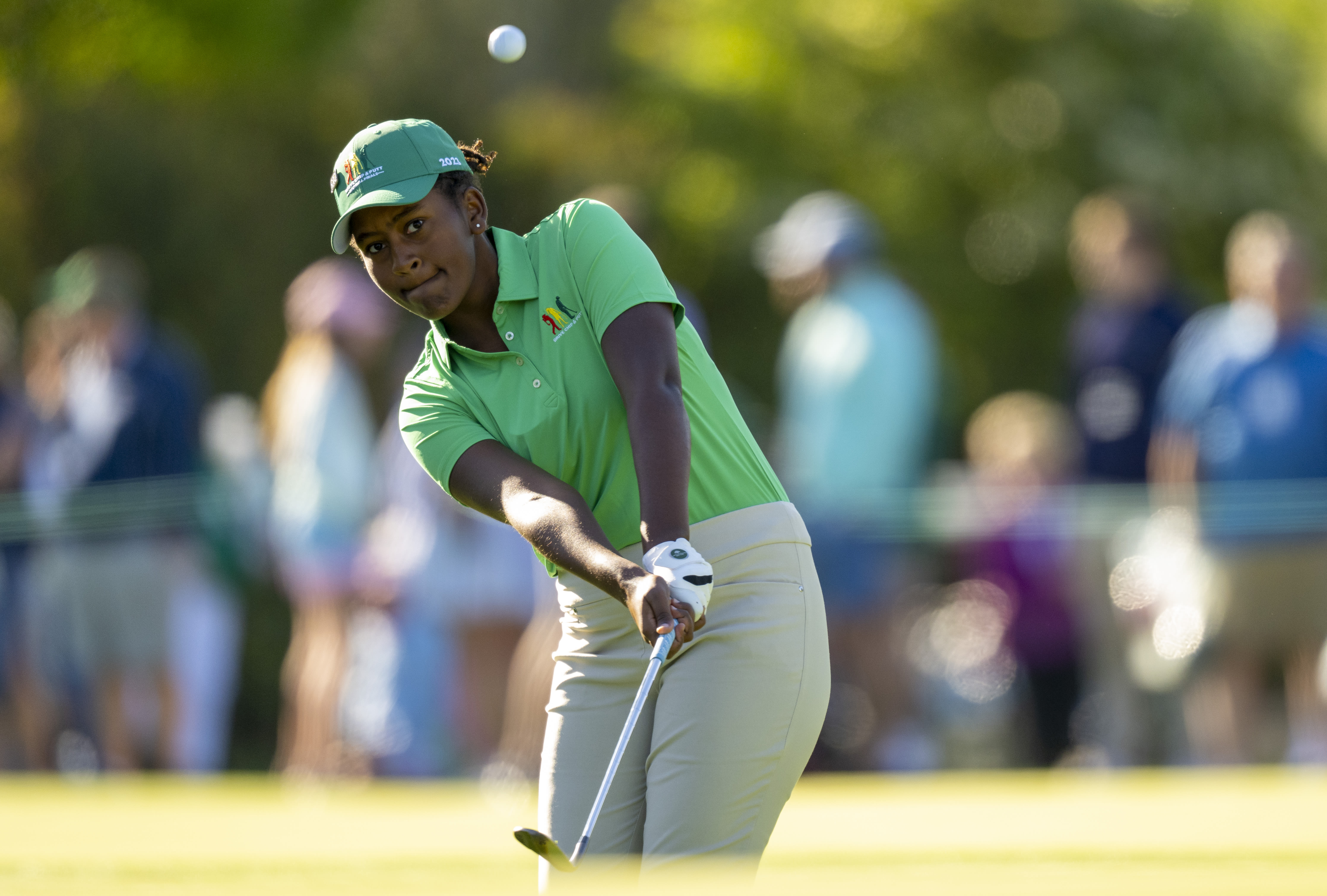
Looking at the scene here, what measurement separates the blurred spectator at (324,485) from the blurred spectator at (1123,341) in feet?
10.8

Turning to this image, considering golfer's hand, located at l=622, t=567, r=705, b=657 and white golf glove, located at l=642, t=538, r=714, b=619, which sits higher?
white golf glove, located at l=642, t=538, r=714, b=619

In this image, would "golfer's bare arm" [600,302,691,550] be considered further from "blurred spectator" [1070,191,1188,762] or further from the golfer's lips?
"blurred spectator" [1070,191,1188,762]

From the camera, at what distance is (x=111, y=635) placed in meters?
8.91

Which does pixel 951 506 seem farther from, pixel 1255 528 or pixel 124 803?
pixel 124 803

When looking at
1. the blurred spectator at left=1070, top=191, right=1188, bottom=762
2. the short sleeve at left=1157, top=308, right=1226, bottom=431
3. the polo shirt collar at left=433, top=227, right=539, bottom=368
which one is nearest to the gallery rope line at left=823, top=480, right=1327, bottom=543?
the blurred spectator at left=1070, top=191, right=1188, bottom=762

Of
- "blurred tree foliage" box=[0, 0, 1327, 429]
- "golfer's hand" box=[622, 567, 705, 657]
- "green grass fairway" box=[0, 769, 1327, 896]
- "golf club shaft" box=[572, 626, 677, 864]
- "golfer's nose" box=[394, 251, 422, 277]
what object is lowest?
"green grass fairway" box=[0, 769, 1327, 896]

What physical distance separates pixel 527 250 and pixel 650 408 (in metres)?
0.54

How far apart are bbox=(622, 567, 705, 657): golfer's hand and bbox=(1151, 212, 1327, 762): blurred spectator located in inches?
191

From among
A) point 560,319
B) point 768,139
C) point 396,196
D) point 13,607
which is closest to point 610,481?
point 560,319

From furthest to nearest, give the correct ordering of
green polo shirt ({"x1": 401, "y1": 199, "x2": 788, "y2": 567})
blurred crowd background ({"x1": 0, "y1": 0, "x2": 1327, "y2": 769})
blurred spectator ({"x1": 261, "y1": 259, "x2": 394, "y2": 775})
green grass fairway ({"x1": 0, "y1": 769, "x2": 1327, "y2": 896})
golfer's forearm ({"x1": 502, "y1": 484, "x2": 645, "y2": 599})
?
blurred spectator ({"x1": 261, "y1": 259, "x2": 394, "y2": 775}) < blurred crowd background ({"x1": 0, "y1": 0, "x2": 1327, "y2": 769}) < green grass fairway ({"x1": 0, "y1": 769, "x2": 1327, "y2": 896}) < green polo shirt ({"x1": 401, "y1": 199, "x2": 788, "y2": 567}) < golfer's forearm ({"x1": 502, "y1": 484, "x2": 645, "y2": 599})

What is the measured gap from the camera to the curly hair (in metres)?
3.61

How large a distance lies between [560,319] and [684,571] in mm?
641

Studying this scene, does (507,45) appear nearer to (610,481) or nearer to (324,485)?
(610,481)

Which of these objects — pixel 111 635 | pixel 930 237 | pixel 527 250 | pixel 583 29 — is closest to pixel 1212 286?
pixel 930 237
